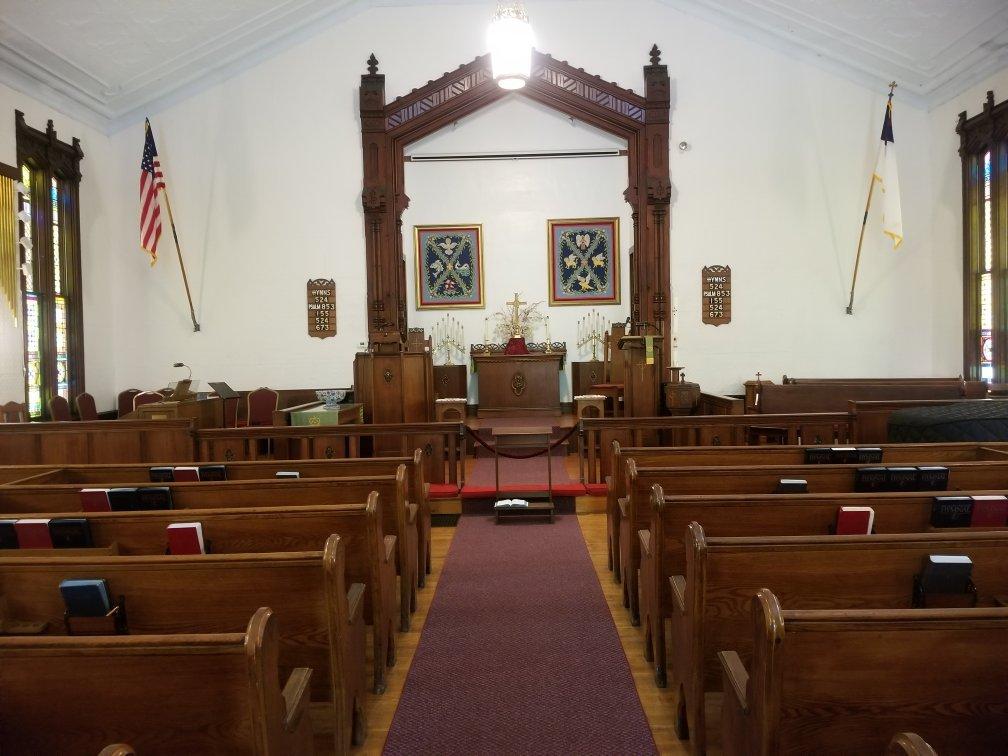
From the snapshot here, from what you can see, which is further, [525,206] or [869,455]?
[525,206]

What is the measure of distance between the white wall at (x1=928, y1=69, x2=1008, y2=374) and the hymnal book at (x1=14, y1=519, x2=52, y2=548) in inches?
378

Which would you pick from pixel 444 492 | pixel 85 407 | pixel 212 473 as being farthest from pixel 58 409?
pixel 212 473

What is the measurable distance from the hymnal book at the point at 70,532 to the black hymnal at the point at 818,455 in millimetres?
3393

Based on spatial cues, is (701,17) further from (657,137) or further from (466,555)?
(466,555)

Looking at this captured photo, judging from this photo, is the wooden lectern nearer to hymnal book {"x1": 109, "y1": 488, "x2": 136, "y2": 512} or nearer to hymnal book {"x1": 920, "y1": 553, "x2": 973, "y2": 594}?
hymnal book {"x1": 109, "y1": 488, "x2": 136, "y2": 512}

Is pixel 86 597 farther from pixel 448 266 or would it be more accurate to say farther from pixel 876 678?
pixel 448 266

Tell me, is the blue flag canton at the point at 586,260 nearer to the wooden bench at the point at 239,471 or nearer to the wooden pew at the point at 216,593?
the wooden bench at the point at 239,471

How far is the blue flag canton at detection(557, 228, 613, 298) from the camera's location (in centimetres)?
1089

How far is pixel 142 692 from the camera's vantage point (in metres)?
1.47

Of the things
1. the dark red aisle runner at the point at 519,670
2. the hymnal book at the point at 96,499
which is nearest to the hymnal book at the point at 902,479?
the dark red aisle runner at the point at 519,670

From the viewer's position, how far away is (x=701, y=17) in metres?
9.27

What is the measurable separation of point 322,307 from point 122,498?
22.0 feet

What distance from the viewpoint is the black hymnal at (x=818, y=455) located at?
147 inches

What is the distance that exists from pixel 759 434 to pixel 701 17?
5.89 metres
